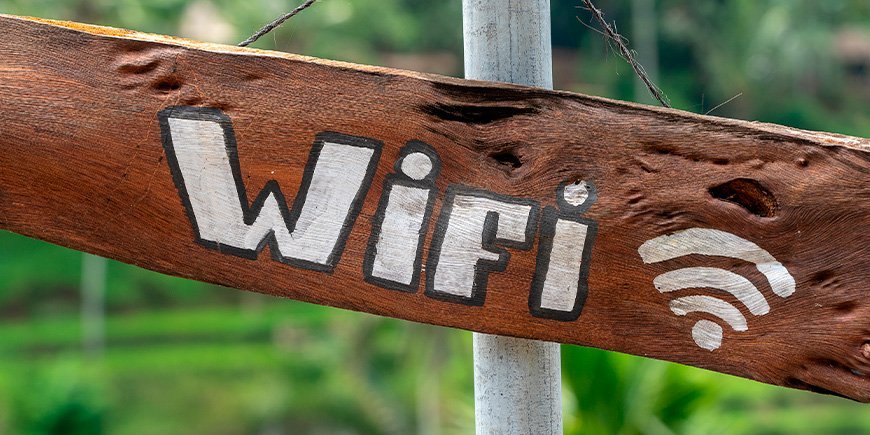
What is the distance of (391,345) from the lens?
11.3 m

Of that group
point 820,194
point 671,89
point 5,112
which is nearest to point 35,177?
point 5,112

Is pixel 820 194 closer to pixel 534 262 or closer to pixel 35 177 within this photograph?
pixel 534 262

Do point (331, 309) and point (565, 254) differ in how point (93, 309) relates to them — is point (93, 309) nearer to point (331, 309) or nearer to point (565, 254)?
point (331, 309)

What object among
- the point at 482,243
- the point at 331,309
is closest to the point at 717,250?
the point at 482,243

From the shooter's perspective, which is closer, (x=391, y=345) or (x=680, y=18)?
(x=391, y=345)

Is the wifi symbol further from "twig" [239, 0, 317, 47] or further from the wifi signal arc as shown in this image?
"twig" [239, 0, 317, 47]

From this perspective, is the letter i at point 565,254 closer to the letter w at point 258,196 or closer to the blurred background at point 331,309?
the letter w at point 258,196

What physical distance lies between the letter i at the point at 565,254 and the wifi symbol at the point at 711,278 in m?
0.05

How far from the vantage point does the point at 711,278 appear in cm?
86

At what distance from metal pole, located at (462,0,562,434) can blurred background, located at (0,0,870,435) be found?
17.2 feet

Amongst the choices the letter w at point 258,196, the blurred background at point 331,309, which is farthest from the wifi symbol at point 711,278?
the blurred background at point 331,309

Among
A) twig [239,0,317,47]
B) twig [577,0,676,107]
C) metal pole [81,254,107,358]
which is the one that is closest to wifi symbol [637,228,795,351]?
twig [577,0,676,107]

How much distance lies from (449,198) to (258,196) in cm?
17

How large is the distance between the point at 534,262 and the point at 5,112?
1.59 feet
